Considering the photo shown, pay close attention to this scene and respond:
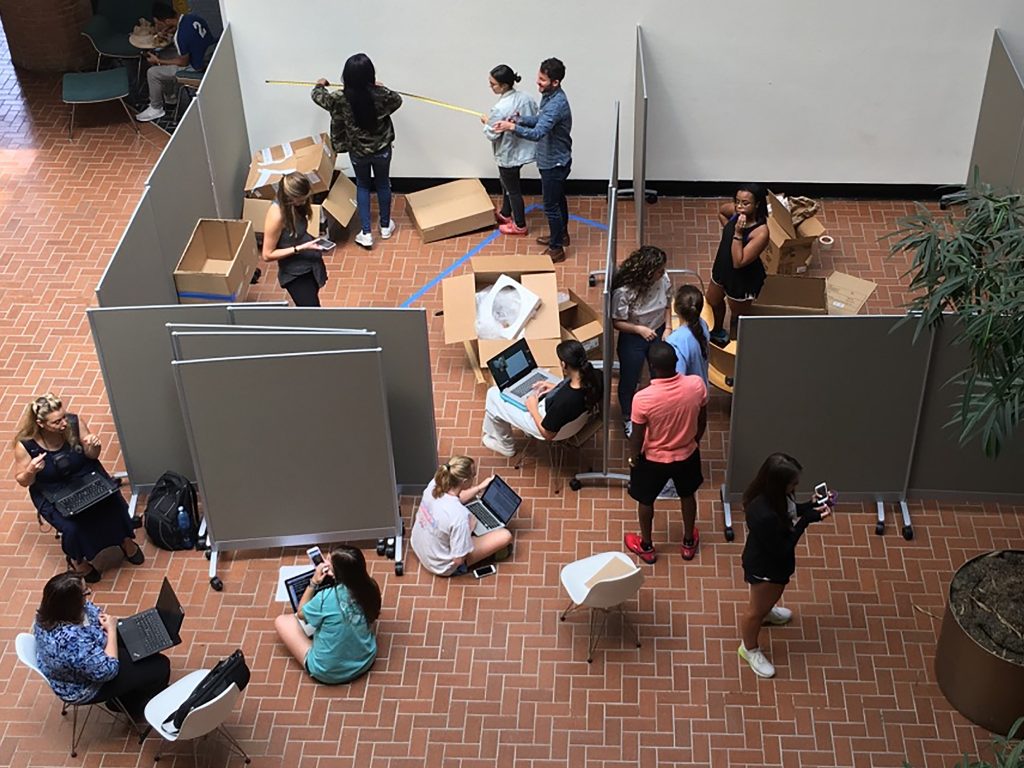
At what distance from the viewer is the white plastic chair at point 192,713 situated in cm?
583

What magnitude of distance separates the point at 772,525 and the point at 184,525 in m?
3.50

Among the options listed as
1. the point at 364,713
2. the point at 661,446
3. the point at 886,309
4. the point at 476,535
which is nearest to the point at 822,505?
the point at 661,446

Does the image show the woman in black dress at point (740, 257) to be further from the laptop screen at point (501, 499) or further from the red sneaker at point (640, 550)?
the laptop screen at point (501, 499)

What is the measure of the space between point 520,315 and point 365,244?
198 cm

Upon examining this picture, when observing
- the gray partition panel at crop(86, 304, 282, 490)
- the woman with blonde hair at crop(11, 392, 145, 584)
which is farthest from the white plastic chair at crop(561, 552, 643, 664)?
the woman with blonde hair at crop(11, 392, 145, 584)

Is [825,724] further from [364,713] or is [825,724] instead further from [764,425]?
[364,713]

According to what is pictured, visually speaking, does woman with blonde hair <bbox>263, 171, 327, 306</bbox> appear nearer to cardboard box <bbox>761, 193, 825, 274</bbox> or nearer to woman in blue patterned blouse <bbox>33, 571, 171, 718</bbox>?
woman in blue patterned blouse <bbox>33, 571, 171, 718</bbox>

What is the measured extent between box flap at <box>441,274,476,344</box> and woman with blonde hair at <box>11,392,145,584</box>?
2.51 meters

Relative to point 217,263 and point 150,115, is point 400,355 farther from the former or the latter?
point 150,115

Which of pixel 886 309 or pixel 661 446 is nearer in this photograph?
pixel 661 446

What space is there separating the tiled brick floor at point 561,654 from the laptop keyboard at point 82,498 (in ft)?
1.82

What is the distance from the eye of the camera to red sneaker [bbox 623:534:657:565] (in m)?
7.31

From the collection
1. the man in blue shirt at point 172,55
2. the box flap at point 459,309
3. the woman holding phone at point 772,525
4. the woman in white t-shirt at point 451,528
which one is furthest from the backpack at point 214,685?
the man in blue shirt at point 172,55

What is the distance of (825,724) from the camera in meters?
6.44
